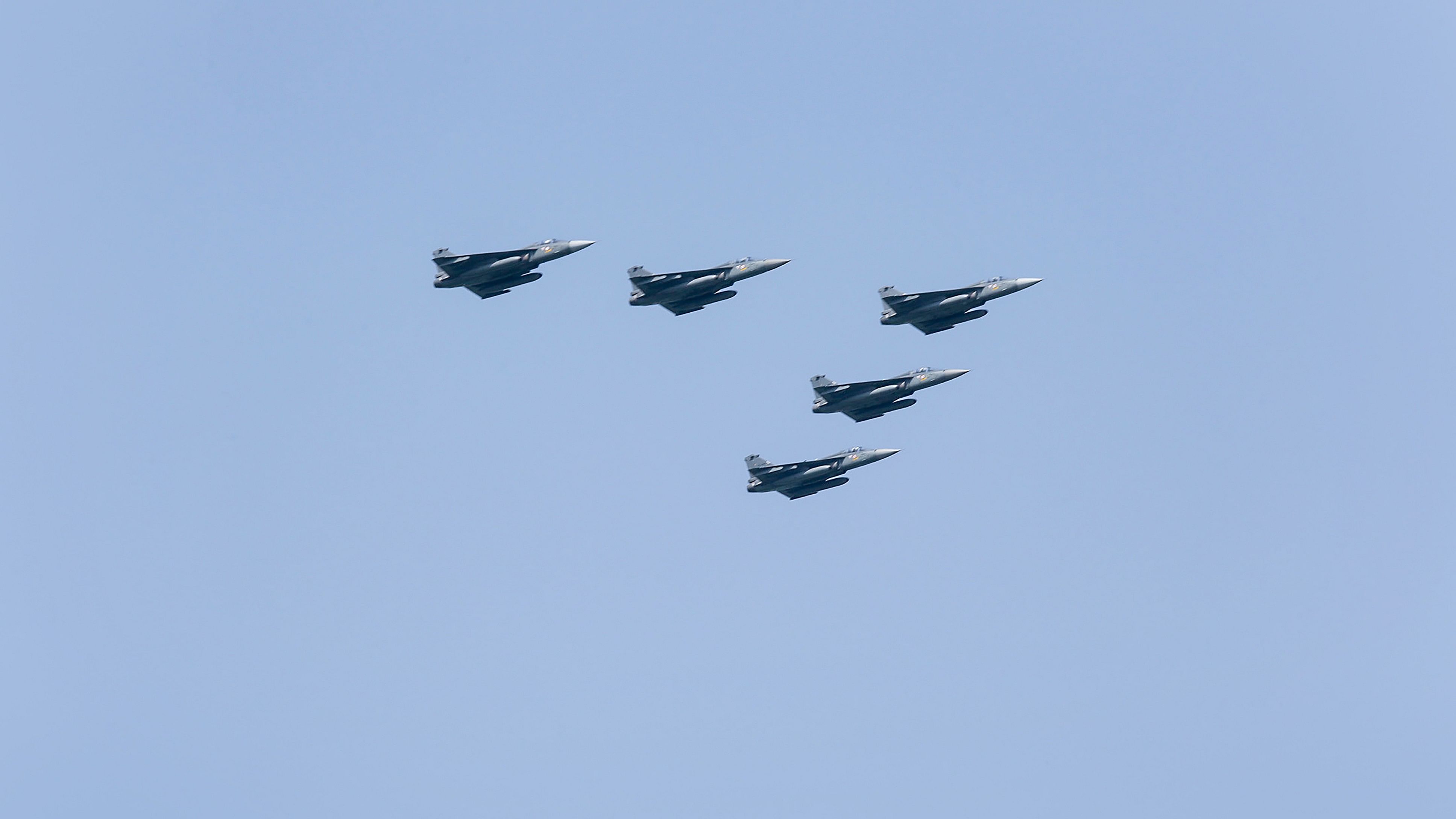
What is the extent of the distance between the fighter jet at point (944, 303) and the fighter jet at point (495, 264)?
68.0ft

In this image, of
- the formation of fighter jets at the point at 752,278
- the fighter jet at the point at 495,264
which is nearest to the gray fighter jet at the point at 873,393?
the formation of fighter jets at the point at 752,278

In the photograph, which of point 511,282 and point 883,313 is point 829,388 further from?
point 511,282

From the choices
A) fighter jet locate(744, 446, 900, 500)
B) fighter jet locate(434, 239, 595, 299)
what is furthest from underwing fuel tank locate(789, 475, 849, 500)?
fighter jet locate(434, 239, 595, 299)


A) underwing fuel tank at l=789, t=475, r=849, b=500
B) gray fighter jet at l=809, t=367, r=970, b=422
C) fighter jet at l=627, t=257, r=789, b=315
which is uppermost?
fighter jet at l=627, t=257, r=789, b=315

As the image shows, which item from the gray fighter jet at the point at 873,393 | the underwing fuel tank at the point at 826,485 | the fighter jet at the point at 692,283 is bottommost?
the underwing fuel tank at the point at 826,485

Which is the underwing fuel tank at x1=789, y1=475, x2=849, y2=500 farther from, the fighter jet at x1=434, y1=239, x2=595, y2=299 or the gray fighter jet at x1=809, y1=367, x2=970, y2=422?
the fighter jet at x1=434, y1=239, x2=595, y2=299

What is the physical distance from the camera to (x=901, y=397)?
14450cm

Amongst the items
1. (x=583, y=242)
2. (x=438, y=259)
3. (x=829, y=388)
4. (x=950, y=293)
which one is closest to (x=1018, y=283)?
(x=950, y=293)

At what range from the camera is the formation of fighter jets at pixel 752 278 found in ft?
462

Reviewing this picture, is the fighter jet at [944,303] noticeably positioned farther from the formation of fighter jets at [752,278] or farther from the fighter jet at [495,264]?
the fighter jet at [495,264]

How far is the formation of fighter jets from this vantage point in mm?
140875

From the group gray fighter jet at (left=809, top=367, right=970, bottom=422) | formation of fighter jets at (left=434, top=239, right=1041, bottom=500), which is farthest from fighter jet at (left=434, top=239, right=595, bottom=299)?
gray fighter jet at (left=809, top=367, right=970, bottom=422)

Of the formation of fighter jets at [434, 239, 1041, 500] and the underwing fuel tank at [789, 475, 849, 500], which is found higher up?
the formation of fighter jets at [434, 239, 1041, 500]

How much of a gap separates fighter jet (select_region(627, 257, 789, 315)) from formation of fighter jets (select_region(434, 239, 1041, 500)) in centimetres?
4
